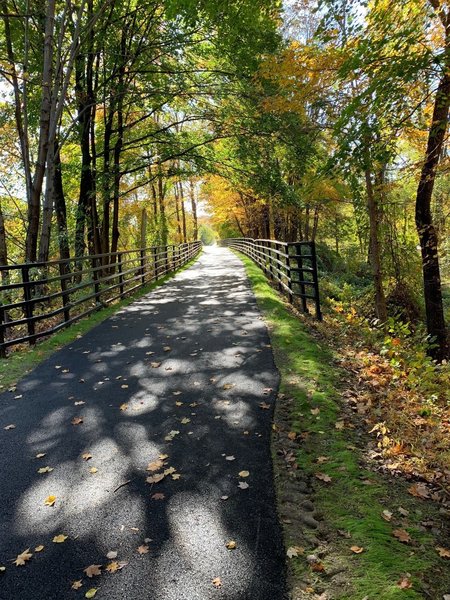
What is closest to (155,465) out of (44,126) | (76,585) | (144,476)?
(144,476)

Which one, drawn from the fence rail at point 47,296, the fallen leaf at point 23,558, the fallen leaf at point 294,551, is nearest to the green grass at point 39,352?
the fence rail at point 47,296

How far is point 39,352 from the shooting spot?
275 inches

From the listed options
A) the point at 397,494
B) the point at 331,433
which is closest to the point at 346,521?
the point at 397,494

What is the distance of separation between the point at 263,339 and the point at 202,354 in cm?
114

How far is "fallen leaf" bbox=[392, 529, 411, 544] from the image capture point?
2639mm

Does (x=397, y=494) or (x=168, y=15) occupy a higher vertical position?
(x=168, y=15)

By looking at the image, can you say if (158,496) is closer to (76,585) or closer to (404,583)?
(76,585)

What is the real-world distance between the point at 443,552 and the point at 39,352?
6.17 m

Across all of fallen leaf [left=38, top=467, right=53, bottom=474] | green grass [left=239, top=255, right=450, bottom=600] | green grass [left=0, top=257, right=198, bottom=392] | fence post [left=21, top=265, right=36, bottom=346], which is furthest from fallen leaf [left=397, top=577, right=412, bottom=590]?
fence post [left=21, top=265, right=36, bottom=346]

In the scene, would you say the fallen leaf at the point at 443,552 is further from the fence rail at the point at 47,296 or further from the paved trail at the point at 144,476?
the fence rail at the point at 47,296

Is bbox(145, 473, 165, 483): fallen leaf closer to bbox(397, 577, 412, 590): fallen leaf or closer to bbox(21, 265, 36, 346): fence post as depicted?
bbox(397, 577, 412, 590): fallen leaf

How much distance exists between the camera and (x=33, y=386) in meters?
5.55

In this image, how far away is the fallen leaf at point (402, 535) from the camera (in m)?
2.64

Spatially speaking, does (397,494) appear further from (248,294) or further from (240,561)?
(248,294)
